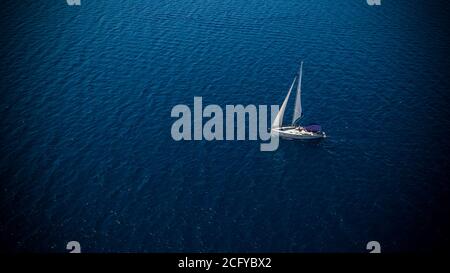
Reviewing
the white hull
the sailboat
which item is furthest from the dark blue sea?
the sailboat

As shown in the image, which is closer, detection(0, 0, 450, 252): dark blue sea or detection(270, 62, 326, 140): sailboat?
detection(0, 0, 450, 252): dark blue sea

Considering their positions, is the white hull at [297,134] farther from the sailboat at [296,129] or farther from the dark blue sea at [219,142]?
the dark blue sea at [219,142]

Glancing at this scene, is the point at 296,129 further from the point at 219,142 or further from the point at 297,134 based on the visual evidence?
the point at 219,142

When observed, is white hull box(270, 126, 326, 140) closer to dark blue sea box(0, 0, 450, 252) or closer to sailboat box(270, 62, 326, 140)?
sailboat box(270, 62, 326, 140)

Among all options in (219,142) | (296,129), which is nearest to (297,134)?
(296,129)

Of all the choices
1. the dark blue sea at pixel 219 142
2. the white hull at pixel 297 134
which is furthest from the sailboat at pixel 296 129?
the dark blue sea at pixel 219 142

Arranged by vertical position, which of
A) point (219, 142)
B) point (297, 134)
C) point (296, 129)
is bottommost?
point (219, 142)

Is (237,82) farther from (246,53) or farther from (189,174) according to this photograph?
(189,174)
